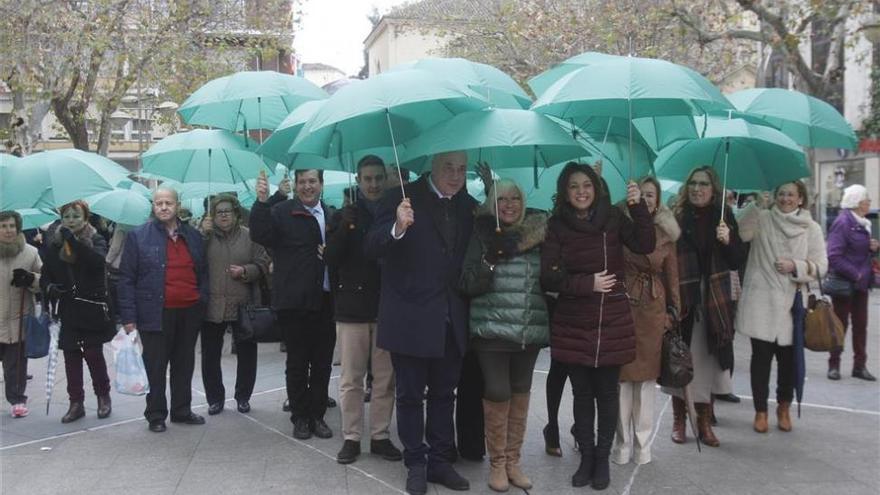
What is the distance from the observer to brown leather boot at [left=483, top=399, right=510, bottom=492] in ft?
16.6

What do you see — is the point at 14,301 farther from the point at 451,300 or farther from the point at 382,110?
the point at 451,300

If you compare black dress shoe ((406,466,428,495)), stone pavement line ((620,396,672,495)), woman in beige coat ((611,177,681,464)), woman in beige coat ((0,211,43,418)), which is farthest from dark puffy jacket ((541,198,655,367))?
woman in beige coat ((0,211,43,418))

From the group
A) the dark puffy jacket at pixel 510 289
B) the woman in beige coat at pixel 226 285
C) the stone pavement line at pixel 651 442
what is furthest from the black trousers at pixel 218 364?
the stone pavement line at pixel 651 442

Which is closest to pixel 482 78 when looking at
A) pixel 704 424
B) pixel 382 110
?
pixel 382 110

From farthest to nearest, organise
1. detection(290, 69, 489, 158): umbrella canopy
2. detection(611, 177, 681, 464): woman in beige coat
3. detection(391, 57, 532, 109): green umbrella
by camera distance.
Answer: detection(391, 57, 532, 109): green umbrella, detection(611, 177, 681, 464): woman in beige coat, detection(290, 69, 489, 158): umbrella canopy

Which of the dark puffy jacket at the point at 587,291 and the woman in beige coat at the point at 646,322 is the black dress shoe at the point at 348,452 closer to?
the dark puffy jacket at the point at 587,291

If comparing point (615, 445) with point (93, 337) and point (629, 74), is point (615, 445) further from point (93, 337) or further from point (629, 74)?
point (93, 337)

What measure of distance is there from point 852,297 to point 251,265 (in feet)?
19.4

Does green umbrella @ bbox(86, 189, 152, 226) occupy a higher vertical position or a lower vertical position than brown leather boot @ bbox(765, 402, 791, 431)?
higher

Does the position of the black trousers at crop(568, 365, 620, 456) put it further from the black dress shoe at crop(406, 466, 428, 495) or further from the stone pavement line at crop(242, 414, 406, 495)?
the stone pavement line at crop(242, 414, 406, 495)

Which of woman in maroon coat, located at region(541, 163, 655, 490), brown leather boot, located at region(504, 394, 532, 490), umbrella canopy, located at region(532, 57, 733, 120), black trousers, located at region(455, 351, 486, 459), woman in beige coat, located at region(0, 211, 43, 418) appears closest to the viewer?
umbrella canopy, located at region(532, 57, 733, 120)

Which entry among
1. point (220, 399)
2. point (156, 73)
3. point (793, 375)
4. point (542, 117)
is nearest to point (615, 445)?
point (793, 375)

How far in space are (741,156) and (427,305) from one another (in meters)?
3.07

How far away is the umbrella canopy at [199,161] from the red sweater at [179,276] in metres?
1.22
